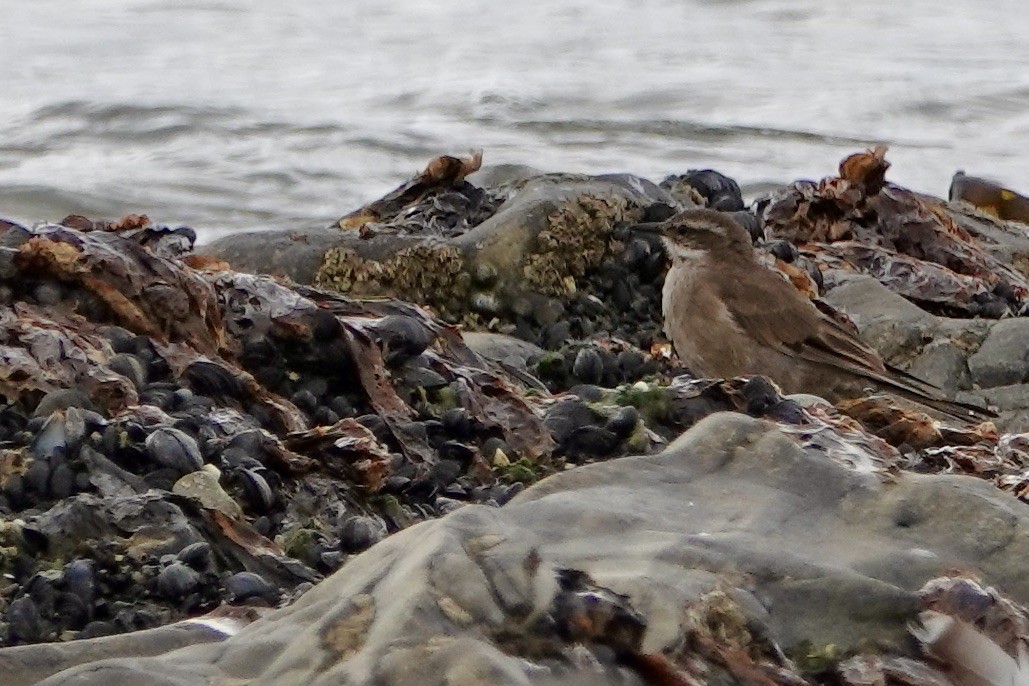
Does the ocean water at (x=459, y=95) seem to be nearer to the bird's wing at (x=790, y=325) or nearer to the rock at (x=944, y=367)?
the bird's wing at (x=790, y=325)

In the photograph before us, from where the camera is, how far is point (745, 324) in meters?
7.75

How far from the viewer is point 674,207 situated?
332 inches

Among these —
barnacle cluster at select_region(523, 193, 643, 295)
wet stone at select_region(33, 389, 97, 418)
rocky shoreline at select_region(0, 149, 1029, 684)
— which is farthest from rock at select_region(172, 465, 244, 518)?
barnacle cluster at select_region(523, 193, 643, 295)

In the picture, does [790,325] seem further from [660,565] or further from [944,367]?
[660,565]

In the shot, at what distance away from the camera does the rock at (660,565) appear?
8.42 feet

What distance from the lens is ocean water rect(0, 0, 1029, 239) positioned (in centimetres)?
1388

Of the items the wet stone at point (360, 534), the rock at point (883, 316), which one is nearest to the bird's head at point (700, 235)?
the rock at point (883, 316)

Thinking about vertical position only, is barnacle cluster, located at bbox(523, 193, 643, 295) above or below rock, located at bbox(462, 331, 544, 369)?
above

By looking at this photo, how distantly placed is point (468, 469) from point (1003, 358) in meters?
3.61

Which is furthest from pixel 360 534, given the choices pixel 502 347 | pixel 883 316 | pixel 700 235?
pixel 883 316

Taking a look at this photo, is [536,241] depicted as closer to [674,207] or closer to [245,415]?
[674,207]

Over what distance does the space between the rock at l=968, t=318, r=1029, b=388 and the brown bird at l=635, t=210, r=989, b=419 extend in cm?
38

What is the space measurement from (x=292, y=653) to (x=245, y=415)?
7.64 feet

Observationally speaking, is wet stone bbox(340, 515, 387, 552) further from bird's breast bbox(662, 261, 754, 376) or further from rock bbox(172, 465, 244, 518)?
bird's breast bbox(662, 261, 754, 376)
